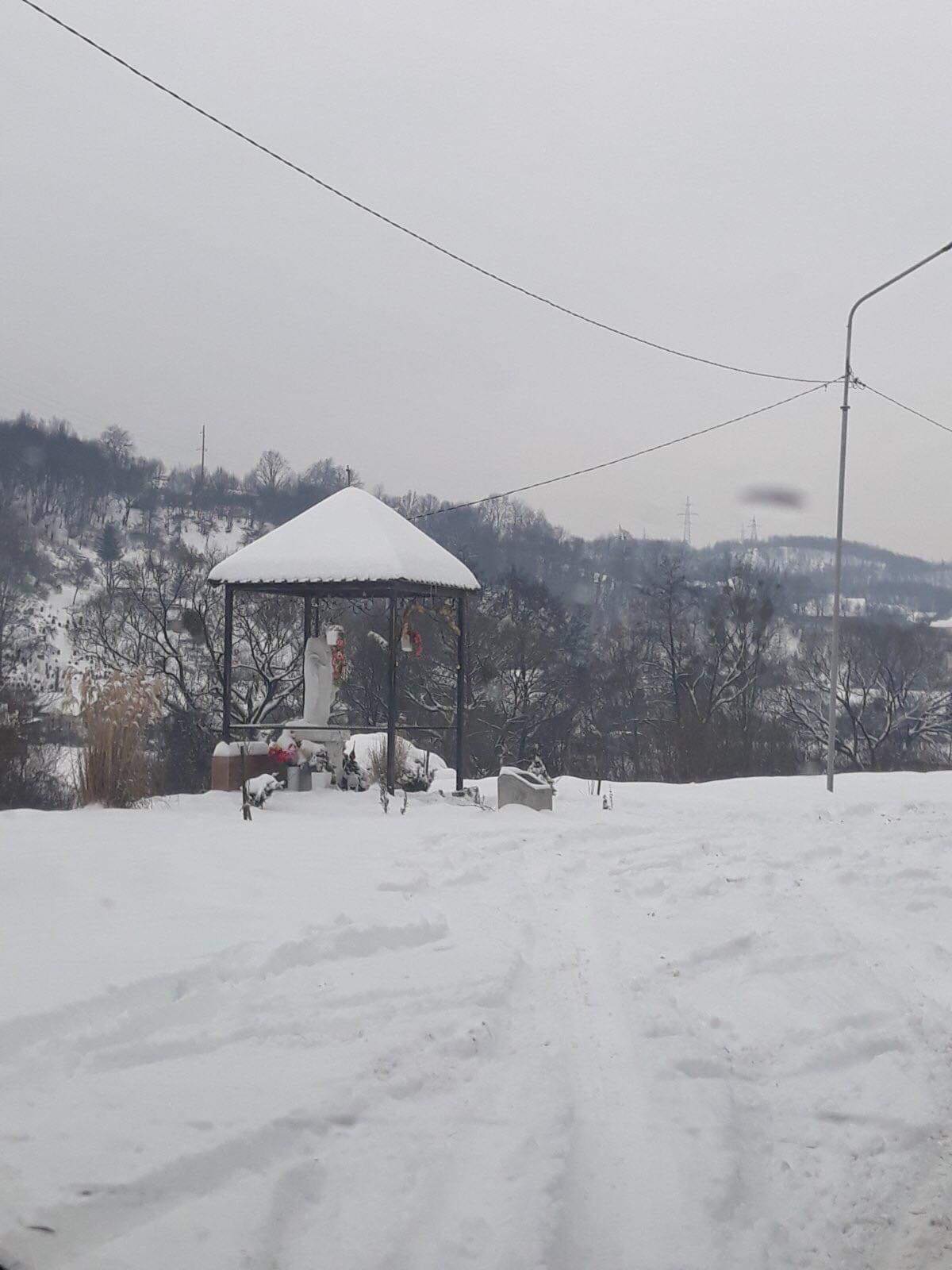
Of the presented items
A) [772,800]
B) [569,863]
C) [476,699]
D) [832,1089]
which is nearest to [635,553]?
[476,699]

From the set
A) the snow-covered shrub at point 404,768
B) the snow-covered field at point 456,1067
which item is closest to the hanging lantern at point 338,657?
the snow-covered shrub at point 404,768

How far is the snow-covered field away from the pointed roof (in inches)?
224

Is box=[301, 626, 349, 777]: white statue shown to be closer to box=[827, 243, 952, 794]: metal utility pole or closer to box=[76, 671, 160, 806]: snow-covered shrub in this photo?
box=[76, 671, 160, 806]: snow-covered shrub

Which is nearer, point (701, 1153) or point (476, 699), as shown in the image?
point (701, 1153)

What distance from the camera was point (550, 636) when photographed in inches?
1686

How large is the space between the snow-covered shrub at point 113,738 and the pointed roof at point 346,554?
2.86 metres

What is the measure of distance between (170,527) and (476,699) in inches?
1405

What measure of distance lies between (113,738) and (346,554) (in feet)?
12.7

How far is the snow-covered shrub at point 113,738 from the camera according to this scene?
10.9m

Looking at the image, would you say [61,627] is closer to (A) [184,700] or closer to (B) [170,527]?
(A) [184,700]

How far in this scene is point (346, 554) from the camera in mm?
13578

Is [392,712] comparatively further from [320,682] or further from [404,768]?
[404,768]

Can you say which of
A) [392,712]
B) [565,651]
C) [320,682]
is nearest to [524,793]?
[392,712]

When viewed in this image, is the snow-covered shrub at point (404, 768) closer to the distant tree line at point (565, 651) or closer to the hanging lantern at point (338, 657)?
the hanging lantern at point (338, 657)
